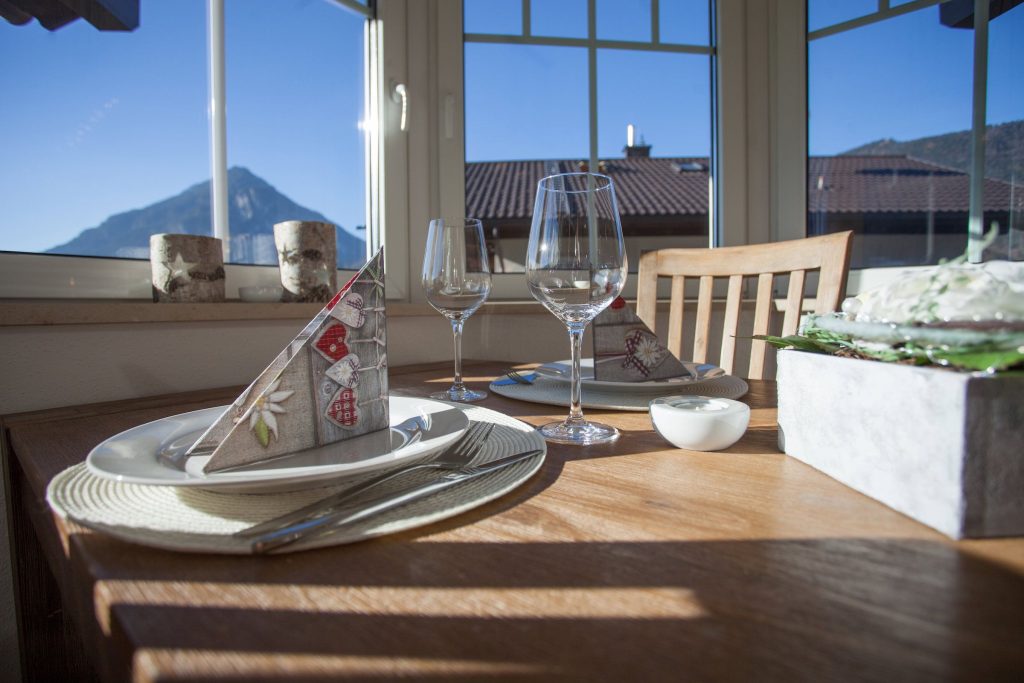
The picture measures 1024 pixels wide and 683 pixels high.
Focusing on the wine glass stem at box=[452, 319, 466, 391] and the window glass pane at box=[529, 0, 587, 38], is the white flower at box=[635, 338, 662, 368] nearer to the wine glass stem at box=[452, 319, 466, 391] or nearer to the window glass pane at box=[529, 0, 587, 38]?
the wine glass stem at box=[452, 319, 466, 391]

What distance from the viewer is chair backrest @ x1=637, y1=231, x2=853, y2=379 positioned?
1.17 m

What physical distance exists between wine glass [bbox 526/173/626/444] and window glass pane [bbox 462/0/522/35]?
4.80 feet

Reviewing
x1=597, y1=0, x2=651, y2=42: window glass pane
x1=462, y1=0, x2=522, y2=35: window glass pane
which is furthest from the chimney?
x1=462, y1=0, x2=522, y2=35: window glass pane

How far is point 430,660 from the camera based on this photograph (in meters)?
0.22

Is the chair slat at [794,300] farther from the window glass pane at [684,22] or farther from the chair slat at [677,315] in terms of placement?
the window glass pane at [684,22]

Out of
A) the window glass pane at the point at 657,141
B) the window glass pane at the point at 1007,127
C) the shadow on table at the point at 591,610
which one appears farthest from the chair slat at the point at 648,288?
the shadow on table at the point at 591,610

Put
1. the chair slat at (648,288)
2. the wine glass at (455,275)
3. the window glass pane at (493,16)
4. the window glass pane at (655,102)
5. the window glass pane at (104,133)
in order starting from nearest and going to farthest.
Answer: the wine glass at (455,275), the window glass pane at (104,133), the chair slat at (648,288), the window glass pane at (493,16), the window glass pane at (655,102)

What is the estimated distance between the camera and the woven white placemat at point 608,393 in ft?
2.45

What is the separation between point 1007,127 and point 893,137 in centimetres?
29

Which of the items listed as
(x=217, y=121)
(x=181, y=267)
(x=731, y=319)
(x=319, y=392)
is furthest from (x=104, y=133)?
(x=731, y=319)

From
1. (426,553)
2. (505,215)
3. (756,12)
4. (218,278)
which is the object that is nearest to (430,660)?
(426,553)

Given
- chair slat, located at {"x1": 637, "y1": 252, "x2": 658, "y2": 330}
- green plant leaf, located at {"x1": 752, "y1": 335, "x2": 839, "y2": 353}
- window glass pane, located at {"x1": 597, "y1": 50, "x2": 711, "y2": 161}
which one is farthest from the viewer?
window glass pane, located at {"x1": 597, "y1": 50, "x2": 711, "y2": 161}

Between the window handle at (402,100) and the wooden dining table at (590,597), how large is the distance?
1.48 m

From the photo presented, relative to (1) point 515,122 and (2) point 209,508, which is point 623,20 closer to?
(1) point 515,122
